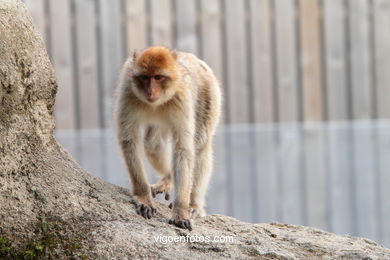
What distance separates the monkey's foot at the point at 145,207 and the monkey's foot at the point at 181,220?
0.15 m

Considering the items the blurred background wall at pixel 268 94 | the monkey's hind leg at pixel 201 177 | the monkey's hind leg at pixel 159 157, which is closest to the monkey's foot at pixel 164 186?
the monkey's hind leg at pixel 159 157

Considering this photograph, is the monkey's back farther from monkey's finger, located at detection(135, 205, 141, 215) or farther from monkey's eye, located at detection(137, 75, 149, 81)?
monkey's finger, located at detection(135, 205, 141, 215)

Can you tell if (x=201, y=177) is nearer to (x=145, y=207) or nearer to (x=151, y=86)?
(x=151, y=86)

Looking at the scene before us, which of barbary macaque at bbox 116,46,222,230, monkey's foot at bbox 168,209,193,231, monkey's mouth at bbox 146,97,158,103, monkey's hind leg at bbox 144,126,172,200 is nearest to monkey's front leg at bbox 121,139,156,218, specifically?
barbary macaque at bbox 116,46,222,230

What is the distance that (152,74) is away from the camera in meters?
6.42

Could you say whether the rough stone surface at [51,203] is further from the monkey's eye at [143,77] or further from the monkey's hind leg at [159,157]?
the monkey's hind leg at [159,157]

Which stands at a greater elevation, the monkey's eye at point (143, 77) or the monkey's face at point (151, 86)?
the monkey's eye at point (143, 77)

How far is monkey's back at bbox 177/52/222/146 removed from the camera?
7178mm

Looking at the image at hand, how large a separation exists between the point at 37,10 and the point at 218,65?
2321 mm

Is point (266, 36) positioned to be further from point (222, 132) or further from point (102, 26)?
point (102, 26)

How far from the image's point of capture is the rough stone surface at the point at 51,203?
5.22 meters

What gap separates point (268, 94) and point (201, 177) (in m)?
3.50

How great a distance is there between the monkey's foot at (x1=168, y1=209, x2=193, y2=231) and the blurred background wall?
444 centimetres

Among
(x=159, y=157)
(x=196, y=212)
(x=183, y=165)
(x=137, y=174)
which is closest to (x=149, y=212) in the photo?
(x=137, y=174)
